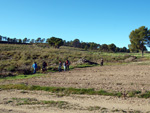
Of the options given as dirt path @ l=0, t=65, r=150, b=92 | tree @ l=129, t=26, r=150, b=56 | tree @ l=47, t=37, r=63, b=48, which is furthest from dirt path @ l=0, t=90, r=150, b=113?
tree @ l=47, t=37, r=63, b=48

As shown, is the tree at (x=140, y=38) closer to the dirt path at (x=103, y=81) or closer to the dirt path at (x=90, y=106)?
the dirt path at (x=103, y=81)

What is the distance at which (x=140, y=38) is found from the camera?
5550 cm

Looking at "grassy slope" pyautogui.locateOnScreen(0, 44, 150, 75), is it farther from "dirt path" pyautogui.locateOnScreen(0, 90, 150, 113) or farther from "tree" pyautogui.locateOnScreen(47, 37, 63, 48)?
"tree" pyautogui.locateOnScreen(47, 37, 63, 48)

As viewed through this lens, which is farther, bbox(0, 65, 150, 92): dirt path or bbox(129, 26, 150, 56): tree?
bbox(129, 26, 150, 56): tree

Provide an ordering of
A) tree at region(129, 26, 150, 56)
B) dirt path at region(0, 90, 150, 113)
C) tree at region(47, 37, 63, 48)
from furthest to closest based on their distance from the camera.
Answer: tree at region(47, 37, 63, 48) < tree at region(129, 26, 150, 56) < dirt path at region(0, 90, 150, 113)

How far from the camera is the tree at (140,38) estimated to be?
55662mm

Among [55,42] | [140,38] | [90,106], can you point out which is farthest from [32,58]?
[55,42]

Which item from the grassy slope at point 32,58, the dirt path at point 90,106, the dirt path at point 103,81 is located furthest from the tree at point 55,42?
the dirt path at point 90,106

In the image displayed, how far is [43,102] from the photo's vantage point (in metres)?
8.94

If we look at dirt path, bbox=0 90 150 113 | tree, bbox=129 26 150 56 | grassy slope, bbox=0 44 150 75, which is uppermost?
tree, bbox=129 26 150 56

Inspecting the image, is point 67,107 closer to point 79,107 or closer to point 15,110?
point 79,107

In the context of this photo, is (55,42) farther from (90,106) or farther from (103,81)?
(90,106)

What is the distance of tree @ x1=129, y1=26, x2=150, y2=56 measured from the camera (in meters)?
55.7

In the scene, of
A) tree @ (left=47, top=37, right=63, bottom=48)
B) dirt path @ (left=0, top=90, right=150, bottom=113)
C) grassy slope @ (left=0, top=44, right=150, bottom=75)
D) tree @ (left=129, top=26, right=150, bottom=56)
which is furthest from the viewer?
tree @ (left=47, top=37, right=63, bottom=48)
